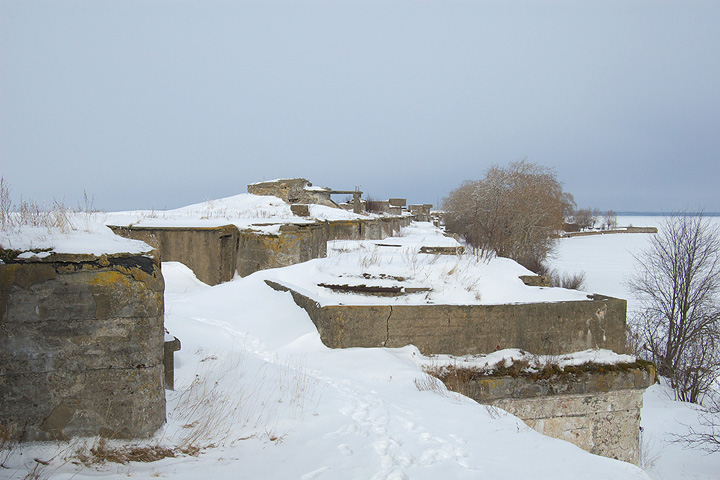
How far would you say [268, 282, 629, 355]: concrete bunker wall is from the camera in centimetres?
568

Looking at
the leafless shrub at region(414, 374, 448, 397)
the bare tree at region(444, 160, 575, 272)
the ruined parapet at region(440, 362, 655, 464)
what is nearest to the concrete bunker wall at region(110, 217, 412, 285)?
the ruined parapet at region(440, 362, 655, 464)

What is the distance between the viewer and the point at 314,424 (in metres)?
3.60

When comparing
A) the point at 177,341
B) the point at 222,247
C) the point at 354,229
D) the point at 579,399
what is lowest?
the point at 579,399

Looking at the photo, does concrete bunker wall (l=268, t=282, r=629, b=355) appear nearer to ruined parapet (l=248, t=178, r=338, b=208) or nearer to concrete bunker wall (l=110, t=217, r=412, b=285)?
concrete bunker wall (l=110, t=217, r=412, b=285)

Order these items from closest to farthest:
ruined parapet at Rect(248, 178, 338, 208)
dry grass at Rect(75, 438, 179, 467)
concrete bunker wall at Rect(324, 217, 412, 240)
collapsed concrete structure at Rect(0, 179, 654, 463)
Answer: dry grass at Rect(75, 438, 179, 467) → collapsed concrete structure at Rect(0, 179, 654, 463) → concrete bunker wall at Rect(324, 217, 412, 240) → ruined parapet at Rect(248, 178, 338, 208)

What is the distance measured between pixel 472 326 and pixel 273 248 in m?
5.86

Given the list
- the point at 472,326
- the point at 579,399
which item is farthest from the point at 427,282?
the point at 579,399

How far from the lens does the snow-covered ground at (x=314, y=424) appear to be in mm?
2781

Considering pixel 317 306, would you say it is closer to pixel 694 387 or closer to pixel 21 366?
pixel 21 366

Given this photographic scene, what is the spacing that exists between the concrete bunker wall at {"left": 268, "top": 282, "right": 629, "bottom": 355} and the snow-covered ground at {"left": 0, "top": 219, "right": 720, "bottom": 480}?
0.64 ft

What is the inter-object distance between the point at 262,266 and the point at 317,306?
16.2 ft

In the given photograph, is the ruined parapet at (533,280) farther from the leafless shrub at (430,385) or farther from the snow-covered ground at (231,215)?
the snow-covered ground at (231,215)

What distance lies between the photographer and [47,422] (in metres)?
2.73

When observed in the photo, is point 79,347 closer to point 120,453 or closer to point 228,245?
point 120,453
